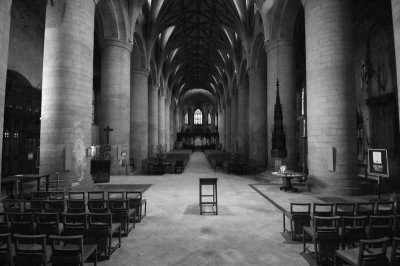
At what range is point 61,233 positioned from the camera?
3.90 meters

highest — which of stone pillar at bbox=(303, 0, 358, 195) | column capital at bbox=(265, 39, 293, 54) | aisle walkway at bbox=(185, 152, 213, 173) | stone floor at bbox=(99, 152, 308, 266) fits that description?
column capital at bbox=(265, 39, 293, 54)

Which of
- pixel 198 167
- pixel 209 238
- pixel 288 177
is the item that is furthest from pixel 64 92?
pixel 198 167

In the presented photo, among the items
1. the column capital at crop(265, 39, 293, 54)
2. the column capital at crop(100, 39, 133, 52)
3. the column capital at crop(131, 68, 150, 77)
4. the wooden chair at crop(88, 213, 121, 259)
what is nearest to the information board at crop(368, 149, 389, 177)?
the wooden chair at crop(88, 213, 121, 259)

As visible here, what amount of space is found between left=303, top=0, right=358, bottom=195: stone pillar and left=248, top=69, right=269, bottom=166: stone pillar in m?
7.49

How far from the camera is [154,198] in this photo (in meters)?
8.90

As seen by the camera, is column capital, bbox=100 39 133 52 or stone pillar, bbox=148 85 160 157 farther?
stone pillar, bbox=148 85 160 157

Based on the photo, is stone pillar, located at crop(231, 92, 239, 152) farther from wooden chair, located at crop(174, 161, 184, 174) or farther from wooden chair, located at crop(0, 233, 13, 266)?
wooden chair, located at crop(0, 233, 13, 266)

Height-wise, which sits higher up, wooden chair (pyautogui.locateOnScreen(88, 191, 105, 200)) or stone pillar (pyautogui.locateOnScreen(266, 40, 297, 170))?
stone pillar (pyautogui.locateOnScreen(266, 40, 297, 170))

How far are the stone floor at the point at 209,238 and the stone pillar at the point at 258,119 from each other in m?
9.22

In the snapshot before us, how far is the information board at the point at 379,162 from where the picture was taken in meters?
7.08

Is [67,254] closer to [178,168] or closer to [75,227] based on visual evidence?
[75,227]

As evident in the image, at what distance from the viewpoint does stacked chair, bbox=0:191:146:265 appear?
10.0 ft

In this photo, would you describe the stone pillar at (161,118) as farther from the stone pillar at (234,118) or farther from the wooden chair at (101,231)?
the wooden chair at (101,231)

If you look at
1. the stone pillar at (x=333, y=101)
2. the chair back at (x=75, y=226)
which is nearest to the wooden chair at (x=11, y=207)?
the chair back at (x=75, y=226)
